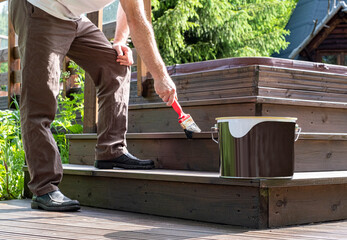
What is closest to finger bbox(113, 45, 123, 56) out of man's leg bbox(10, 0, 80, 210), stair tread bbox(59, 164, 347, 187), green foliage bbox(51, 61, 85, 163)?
man's leg bbox(10, 0, 80, 210)

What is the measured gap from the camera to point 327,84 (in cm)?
325

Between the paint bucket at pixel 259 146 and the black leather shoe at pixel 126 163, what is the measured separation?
773 millimetres

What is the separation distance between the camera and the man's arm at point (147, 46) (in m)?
2.47

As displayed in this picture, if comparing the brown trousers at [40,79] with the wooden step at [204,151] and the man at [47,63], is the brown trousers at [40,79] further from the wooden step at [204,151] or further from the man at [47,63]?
the wooden step at [204,151]

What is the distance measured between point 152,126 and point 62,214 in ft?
3.42

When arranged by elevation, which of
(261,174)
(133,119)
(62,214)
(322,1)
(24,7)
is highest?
(322,1)

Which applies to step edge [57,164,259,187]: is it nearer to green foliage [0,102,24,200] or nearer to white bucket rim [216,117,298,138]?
white bucket rim [216,117,298,138]

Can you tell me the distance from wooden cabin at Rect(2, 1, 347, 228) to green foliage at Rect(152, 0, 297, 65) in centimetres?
867

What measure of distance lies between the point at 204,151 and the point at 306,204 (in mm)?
590

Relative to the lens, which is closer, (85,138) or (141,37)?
(141,37)

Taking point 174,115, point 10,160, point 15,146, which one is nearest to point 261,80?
point 174,115

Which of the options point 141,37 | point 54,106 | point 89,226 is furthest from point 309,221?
point 54,106

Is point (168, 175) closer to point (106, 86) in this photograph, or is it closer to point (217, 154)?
point (217, 154)

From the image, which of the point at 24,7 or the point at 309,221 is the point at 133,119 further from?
the point at 309,221
